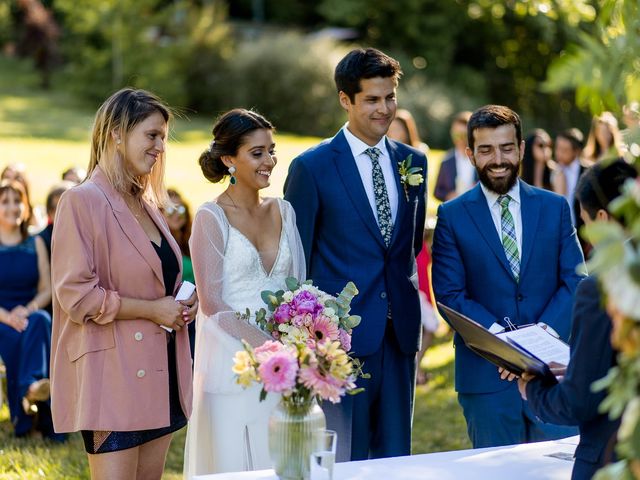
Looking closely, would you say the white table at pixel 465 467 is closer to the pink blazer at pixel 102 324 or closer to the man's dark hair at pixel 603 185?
the pink blazer at pixel 102 324

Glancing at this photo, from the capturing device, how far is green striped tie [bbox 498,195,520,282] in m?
4.72

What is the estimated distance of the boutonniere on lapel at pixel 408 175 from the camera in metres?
4.75

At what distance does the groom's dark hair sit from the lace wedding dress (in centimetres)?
85

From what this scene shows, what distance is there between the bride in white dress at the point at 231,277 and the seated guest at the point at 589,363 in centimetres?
174

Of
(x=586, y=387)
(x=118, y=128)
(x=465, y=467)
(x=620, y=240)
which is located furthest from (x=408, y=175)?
(x=620, y=240)

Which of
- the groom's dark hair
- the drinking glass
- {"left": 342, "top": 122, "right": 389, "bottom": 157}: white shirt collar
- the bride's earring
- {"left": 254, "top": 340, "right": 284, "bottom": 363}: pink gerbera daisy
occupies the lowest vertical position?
the drinking glass

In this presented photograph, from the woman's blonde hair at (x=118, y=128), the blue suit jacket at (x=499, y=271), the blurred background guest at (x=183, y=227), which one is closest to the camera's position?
the woman's blonde hair at (x=118, y=128)

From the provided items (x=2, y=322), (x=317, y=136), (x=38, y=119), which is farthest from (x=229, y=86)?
(x=2, y=322)

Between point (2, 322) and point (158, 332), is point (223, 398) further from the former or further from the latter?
point (2, 322)

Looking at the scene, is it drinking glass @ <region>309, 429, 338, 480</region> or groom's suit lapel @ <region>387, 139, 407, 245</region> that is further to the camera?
groom's suit lapel @ <region>387, 139, 407, 245</region>

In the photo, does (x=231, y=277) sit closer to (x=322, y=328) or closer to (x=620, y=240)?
(x=322, y=328)

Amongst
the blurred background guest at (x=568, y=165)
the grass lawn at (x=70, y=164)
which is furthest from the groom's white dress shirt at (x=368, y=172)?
the blurred background guest at (x=568, y=165)

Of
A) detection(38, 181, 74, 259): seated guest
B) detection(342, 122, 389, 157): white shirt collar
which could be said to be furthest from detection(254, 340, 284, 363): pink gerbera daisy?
detection(38, 181, 74, 259): seated guest

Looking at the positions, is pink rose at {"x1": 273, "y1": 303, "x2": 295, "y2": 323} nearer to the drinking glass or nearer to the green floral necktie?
the drinking glass
